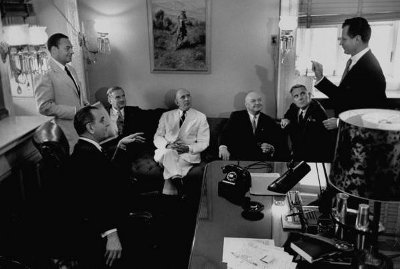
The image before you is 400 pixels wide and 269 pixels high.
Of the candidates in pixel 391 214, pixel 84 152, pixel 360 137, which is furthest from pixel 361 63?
pixel 84 152

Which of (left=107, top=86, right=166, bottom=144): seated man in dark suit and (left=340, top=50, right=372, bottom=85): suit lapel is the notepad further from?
(left=107, top=86, right=166, bottom=144): seated man in dark suit

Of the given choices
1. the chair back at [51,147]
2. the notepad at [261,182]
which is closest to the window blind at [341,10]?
the notepad at [261,182]

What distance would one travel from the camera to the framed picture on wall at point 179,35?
4848 mm

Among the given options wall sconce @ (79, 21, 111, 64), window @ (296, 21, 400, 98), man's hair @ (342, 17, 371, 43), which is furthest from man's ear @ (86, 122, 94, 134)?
window @ (296, 21, 400, 98)

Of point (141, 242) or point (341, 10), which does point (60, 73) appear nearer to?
A: point (141, 242)

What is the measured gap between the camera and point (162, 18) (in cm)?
495

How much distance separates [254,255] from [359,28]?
2391 mm

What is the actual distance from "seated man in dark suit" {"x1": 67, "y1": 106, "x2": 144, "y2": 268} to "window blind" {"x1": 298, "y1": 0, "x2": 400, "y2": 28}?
10.2 feet

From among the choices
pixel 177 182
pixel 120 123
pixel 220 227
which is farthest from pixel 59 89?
pixel 220 227

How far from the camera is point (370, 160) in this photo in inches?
53.2

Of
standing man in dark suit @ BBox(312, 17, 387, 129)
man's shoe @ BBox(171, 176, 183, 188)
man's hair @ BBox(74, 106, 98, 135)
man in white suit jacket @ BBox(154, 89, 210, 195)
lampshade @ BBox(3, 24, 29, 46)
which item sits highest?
lampshade @ BBox(3, 24, 29, 46)

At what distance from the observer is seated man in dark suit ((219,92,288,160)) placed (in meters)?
4.21

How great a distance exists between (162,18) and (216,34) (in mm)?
736

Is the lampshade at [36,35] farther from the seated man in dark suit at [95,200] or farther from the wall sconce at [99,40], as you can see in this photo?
the seated man in dark suit at [95,200]
